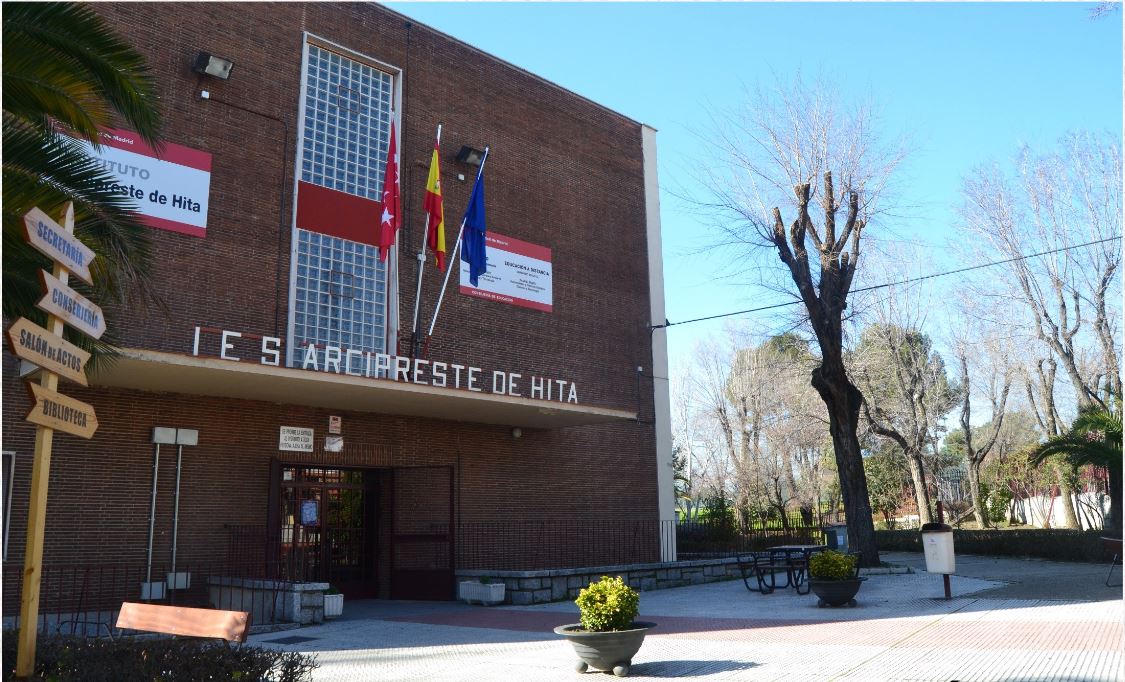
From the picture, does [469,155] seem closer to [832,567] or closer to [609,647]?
[832,567]

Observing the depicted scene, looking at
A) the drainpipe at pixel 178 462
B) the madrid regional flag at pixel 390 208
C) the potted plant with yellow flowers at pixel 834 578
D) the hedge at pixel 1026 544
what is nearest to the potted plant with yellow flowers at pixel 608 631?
the potted plant with yellow flowers at pixel 834 578

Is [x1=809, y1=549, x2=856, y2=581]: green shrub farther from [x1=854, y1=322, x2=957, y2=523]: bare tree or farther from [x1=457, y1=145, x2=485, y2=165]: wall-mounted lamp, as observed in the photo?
[x1=854, y1=322, x2=957, y2=523]: bare tree

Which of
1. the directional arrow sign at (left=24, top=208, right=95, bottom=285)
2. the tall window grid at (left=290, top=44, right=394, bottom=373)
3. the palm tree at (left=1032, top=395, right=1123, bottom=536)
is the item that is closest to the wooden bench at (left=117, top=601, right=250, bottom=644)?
the directional arrow sign at (left=24, top=208, right=95, bottom=285)

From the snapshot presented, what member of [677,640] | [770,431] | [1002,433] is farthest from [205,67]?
[1002,433]

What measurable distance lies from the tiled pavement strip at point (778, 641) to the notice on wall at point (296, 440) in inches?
137

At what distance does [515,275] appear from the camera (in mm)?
22328

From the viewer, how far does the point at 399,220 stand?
1916cm

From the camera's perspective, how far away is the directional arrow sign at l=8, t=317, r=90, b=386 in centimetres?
601

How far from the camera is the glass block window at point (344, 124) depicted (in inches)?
768

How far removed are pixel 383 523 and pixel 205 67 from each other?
32.0 ft

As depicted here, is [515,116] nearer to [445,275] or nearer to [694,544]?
[445,275]

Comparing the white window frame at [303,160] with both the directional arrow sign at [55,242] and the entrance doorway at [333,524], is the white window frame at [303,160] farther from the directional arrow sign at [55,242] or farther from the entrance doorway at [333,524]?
the directional arrow sign at [55,242]

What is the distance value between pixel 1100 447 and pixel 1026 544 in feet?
10.3

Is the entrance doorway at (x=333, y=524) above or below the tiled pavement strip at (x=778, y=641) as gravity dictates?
above
